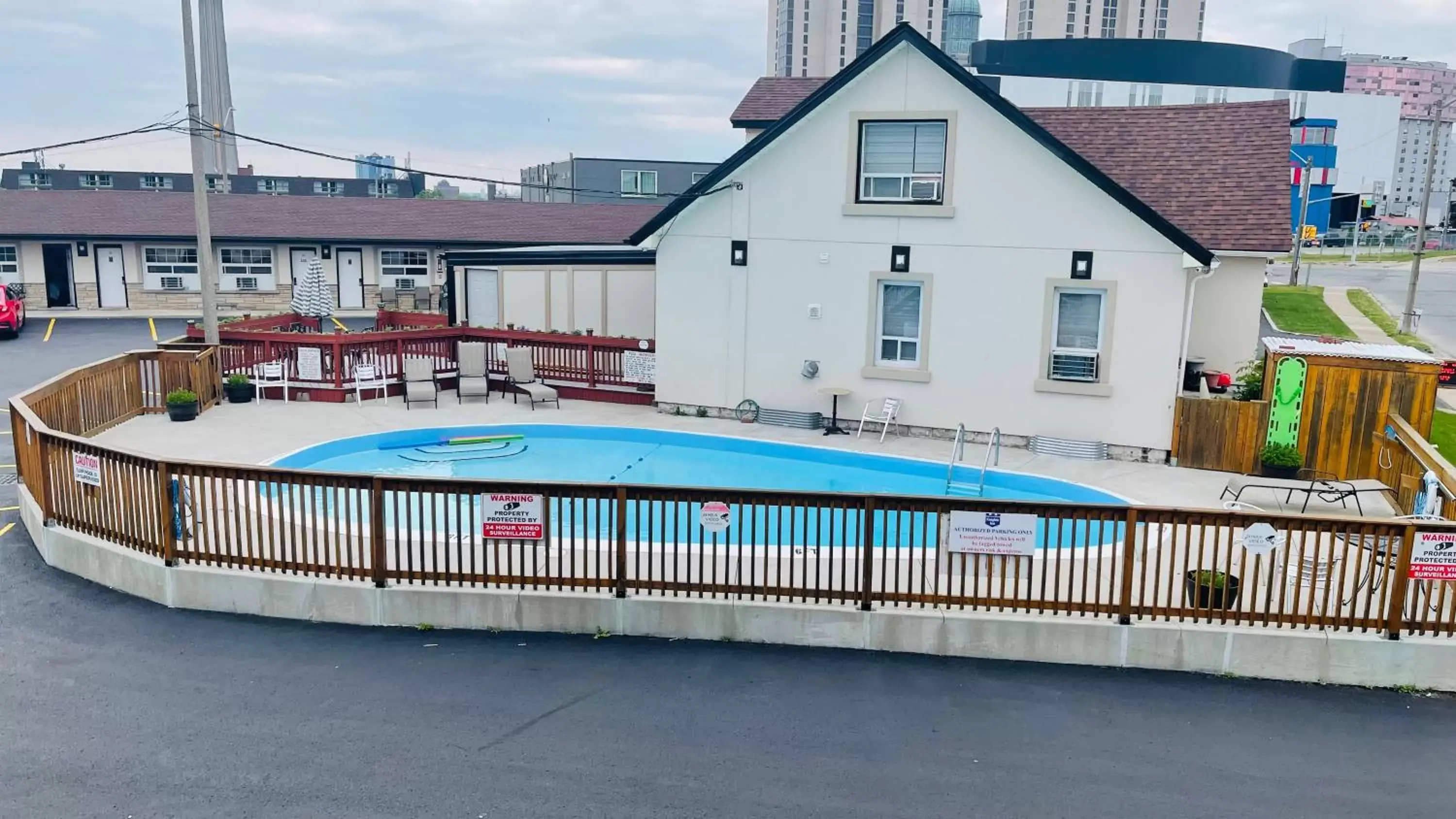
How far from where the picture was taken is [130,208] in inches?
1486

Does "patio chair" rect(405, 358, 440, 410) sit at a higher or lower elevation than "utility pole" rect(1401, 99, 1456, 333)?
lower

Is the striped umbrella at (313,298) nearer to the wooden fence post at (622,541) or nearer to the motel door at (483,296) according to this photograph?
the motel door at (483,296)

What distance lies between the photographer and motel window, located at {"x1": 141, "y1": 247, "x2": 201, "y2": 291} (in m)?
36.7

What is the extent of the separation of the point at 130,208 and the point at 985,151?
34155mm

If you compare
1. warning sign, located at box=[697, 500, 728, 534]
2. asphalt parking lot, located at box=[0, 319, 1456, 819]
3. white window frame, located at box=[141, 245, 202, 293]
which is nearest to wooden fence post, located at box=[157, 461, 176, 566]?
asphalt parking lot, located at box=[0, 319, 1456, 819]

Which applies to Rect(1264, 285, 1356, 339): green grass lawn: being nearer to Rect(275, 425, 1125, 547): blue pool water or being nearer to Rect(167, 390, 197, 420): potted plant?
Rect(275, 425, 1125, 547): blue pool water

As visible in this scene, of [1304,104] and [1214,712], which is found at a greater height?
[1304,104]

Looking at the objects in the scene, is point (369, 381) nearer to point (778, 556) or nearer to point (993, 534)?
point (778, 556)

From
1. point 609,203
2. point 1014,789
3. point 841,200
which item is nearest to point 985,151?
point 841,200

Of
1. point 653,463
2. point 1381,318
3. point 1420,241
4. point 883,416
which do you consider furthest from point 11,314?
point 1381,318

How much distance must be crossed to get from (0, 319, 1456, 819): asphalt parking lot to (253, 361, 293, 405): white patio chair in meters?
10.9

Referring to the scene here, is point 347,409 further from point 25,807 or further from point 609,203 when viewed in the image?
point 609,203

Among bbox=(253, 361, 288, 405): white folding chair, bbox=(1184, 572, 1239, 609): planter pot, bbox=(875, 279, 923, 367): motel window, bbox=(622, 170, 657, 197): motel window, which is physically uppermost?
bbox=(622, 170, 657, 197): motel window

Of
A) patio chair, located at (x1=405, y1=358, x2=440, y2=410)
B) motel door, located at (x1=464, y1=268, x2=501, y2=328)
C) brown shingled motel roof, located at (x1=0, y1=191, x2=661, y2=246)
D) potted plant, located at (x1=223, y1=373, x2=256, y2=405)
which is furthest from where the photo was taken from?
brown shingled motel roof, located at (x1=0, y1=191, x2=661, y2=246)
